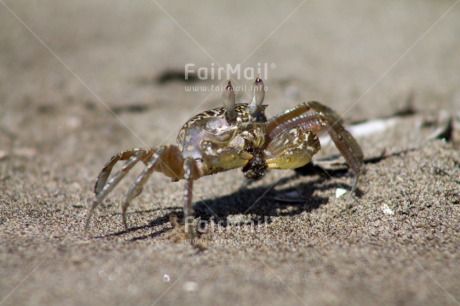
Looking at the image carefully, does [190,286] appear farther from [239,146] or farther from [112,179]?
[239,146]

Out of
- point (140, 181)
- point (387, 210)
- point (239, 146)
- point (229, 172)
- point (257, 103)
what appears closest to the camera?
point (140, 181)

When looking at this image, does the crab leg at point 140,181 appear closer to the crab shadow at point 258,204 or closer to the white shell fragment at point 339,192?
the crab shadow at point 258,204

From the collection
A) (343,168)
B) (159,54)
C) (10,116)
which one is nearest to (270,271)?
(343,168)

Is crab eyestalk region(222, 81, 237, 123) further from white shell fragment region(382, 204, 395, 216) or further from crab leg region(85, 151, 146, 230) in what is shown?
white shell fragment region(382, 204, 395, 216)

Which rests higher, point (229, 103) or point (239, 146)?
point (229, 103)

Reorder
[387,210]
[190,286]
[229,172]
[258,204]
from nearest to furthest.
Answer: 1. [190,286]
2. [387,210]
3. [258,204]
4. [229,172]

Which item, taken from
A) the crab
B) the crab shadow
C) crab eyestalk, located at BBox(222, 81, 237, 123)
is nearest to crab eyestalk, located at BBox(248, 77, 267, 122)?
the crab

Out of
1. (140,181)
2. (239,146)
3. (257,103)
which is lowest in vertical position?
(140,181)

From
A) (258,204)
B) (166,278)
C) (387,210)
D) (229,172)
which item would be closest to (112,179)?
(166,278)
